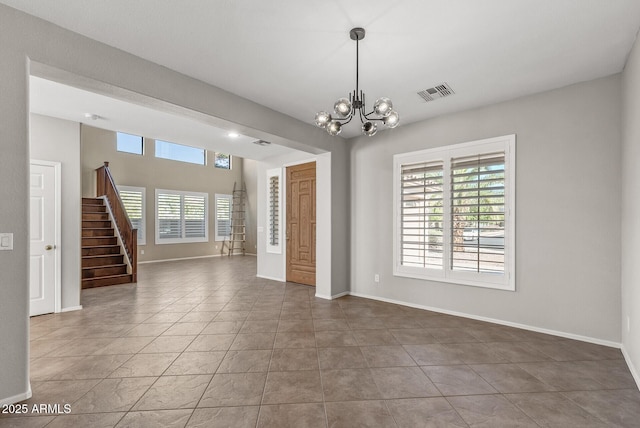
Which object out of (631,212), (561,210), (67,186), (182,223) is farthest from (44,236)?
(631,212)

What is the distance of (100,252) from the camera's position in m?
6.09

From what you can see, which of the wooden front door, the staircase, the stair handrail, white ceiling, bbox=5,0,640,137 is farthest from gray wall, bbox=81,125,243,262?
white ceiling, bbox=5,0,640,137

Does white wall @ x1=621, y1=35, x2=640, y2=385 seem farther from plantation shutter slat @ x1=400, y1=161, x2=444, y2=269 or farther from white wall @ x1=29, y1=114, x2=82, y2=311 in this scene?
white wall @ x1=29, y1=114, x2=82, y2=311

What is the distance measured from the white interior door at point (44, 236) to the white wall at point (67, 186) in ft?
0.26

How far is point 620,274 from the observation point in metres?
2.90

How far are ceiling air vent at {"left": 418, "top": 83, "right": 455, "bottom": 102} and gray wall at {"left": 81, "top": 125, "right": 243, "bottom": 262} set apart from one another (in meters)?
8.26

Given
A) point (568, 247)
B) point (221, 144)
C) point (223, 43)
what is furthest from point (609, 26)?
point (221, 144)

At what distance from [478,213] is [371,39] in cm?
248

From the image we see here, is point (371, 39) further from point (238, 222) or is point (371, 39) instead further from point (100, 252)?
point (238, 222)

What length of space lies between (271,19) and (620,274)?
13.1 ft

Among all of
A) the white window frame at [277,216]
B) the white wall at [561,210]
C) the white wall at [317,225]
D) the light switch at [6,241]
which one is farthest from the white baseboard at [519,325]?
the light switch at [6,241]

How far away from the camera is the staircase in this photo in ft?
18.7

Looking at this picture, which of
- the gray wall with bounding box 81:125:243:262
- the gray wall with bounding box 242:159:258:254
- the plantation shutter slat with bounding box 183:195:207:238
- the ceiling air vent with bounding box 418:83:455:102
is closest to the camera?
the ceiling air vent with bounding box 418:83:455:102

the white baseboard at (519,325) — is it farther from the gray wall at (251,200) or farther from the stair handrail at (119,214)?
the gray wall at (251,200)
